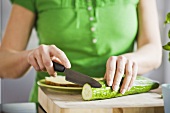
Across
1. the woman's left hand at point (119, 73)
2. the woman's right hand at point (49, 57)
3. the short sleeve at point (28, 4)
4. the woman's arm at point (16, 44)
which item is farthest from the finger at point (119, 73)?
the short sleeve at point (28, 4)

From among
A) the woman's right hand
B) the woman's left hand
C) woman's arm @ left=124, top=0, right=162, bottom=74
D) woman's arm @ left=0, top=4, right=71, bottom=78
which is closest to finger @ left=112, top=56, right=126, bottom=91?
the woman's left hand

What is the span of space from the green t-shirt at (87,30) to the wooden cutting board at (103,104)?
1.34 feet

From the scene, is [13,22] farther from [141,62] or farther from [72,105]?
[72,105]

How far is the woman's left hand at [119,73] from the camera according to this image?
865 mm

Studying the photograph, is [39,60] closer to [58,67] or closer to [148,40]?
[58,67]

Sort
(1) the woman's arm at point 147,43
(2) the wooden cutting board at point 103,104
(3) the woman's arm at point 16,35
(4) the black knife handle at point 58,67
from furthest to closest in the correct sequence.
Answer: (3) the woman's arm at point 16,35
(1) the woman's arm at point 147,43
(4) the black knife handle at point 58,67
(2) the wooden cutting board at point 103,104

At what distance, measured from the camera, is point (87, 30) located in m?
1.29

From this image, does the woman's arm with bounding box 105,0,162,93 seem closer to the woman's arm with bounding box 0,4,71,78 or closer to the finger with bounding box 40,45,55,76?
the finger with bounding box 40,45,55,76

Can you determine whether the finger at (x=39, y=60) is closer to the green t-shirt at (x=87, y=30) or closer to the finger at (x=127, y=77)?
the finger at (x=127, y=77)

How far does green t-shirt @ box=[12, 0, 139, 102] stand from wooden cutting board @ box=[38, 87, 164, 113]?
408mm

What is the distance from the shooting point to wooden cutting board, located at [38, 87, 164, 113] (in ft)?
2.54

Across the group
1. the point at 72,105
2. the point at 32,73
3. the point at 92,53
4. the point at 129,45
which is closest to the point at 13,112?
the point at 72,105

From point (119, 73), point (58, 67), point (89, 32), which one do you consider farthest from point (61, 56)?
point (89, 32)

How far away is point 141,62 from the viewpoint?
1224mm
